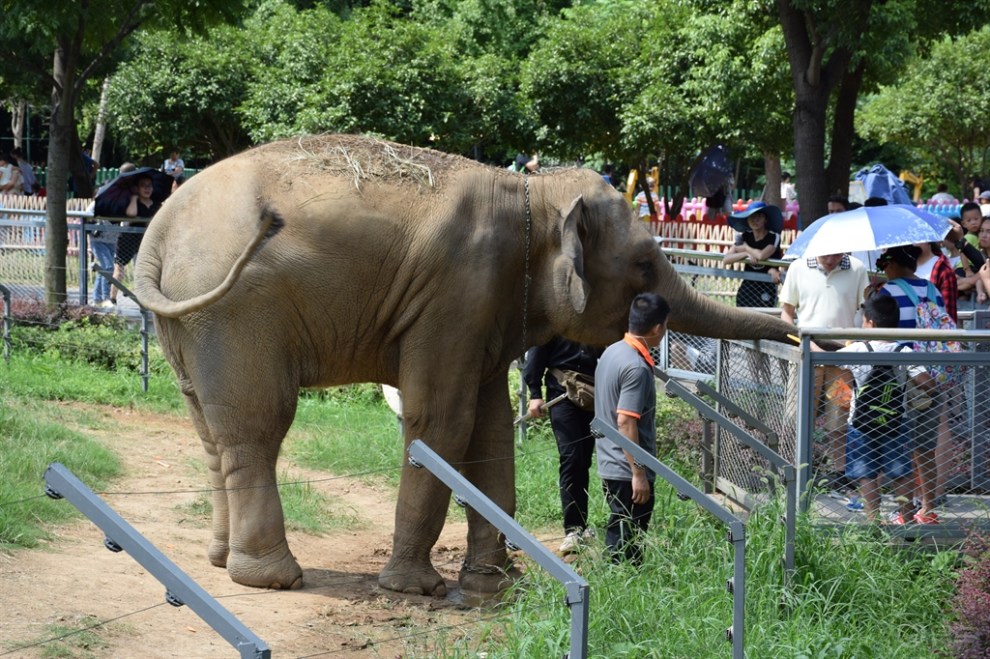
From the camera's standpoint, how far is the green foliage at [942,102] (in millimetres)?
35781

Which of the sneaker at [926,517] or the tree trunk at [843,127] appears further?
the tree trunk at [843,127]

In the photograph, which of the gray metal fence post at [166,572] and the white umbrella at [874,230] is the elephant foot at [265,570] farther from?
the white umbrella at [874,230]

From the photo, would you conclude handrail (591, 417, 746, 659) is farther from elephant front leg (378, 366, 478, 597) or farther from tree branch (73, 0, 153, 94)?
tree branch (73, 0, 153, 94)

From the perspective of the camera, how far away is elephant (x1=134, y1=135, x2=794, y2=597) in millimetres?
6863

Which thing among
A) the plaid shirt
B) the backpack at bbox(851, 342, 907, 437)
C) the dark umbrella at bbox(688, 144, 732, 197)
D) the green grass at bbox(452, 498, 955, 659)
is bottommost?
the green grass at bbox(452, 498, 955, 659)

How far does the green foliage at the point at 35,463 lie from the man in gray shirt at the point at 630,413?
3.10 meters

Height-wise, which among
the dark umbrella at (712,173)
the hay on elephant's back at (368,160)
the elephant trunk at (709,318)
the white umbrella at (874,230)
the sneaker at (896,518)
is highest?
the dark umbrella at (712,173)

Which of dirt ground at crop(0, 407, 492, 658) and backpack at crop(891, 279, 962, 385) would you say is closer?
dirt ground at crop(0, 407, 492, 658)

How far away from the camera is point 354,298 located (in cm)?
705

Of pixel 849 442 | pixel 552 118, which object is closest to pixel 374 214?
pixel 849 442

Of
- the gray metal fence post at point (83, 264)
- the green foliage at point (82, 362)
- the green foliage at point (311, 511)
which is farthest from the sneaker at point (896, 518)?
the gray metal fence post at point (83, 264)

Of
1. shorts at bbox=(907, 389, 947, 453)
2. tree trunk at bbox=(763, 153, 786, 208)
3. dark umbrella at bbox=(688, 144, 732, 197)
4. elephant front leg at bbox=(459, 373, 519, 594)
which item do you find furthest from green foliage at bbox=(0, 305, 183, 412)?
tree trunk at bbox=(763, 153, 786, 208)

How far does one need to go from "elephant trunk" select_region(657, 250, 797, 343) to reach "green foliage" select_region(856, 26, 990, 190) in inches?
1162

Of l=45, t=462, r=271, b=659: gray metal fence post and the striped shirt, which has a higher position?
the striped shirt
